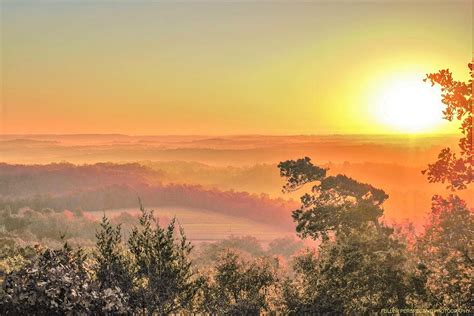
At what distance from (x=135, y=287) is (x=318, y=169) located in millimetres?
23451

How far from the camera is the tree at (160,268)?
A: 91.8ft

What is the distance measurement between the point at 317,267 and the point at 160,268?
17026mm

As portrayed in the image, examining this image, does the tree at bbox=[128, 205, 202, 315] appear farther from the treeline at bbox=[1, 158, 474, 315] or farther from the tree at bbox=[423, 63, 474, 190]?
the tree at bbox=[423, 63, 474, 190]

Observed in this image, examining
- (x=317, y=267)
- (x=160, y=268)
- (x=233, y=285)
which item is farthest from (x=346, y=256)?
(x=233, y=285)

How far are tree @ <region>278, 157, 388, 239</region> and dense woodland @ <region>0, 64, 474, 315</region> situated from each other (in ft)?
0.28

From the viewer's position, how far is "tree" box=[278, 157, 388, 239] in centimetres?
4566

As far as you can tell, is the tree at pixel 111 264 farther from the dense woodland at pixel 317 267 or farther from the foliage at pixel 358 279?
the foliage at pixel 358 279

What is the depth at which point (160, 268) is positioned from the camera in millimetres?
28516

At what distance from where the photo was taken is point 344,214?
45406mm

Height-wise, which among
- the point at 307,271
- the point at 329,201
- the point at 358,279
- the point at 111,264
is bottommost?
the point at 307,271

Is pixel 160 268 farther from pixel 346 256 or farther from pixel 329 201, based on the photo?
pixel 329 201

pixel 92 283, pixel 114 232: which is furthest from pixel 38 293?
pixel 114 232

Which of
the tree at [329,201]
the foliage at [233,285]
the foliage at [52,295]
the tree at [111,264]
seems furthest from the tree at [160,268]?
the foliage at [233,285]

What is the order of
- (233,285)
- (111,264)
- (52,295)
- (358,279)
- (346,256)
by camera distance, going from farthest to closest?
1. (233,285)
2. (346,256)
3. (358,279)
4. (111,264)
5. (52,295)
